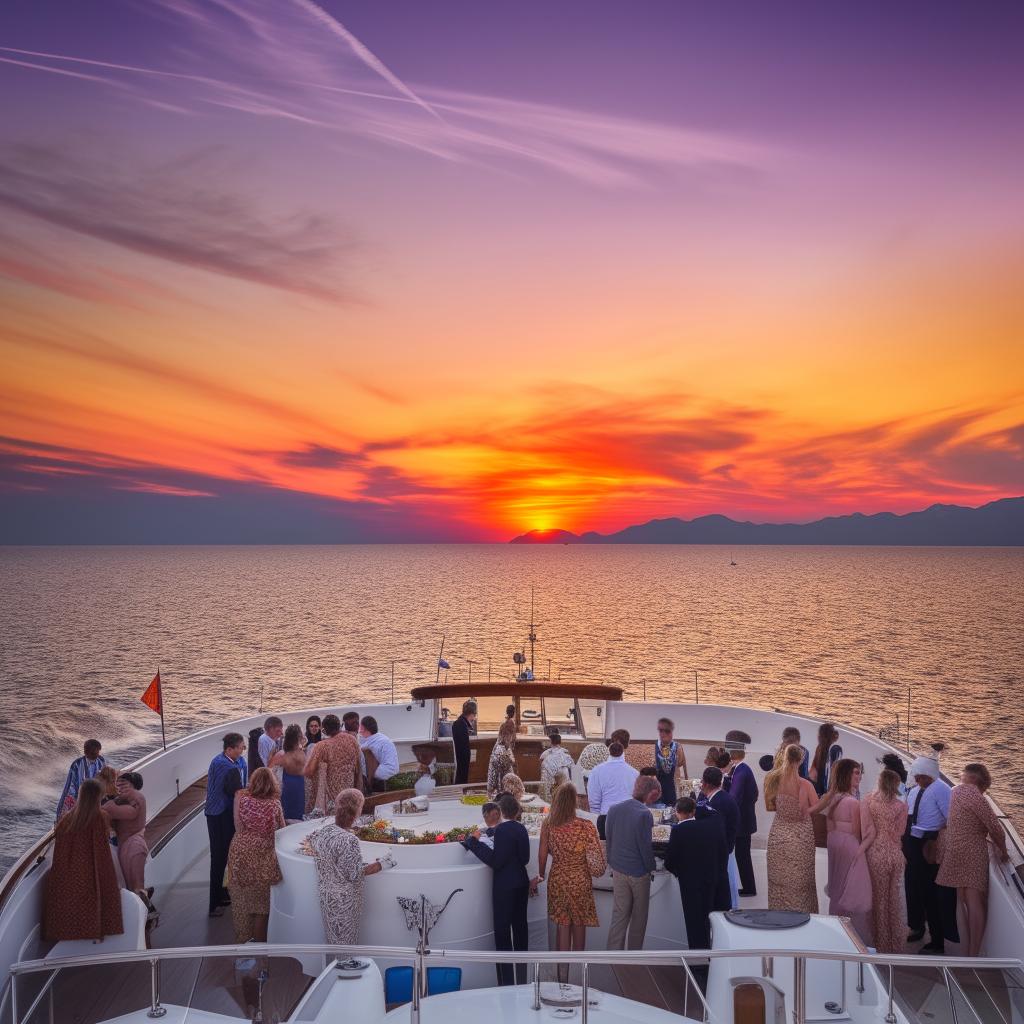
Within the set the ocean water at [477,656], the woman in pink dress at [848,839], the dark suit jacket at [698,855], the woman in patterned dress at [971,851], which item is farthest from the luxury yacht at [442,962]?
the ocean water at [477,656]

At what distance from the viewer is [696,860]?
661 cm

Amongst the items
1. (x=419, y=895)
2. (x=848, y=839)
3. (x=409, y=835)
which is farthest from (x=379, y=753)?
(x=848, y=839)

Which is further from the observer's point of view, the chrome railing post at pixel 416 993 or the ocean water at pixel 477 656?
the ocean water at pixel 477 656

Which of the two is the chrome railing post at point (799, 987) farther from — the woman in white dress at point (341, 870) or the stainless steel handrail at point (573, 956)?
the woman in white dress at point (341, 870)

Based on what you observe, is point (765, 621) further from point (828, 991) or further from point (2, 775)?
point (828, 991)

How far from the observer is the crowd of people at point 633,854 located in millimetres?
6352

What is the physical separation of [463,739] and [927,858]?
5.56 m

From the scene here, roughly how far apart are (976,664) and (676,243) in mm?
38465

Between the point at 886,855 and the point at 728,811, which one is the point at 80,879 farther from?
the point at 886,855

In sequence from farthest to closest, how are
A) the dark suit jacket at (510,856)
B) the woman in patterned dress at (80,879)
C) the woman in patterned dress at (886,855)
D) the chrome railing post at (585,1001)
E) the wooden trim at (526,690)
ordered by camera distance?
the wooden trim at (526,690) < the woman in patterned dress at (886,855) < the dark suit jacket at (510,856) < the woman in patterned dress at (80,879) < the chrome railing post at (585,1001)

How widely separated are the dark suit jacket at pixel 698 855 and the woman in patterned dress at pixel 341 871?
7.79 ft

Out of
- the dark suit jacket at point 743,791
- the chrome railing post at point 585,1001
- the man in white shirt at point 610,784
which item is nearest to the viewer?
the chrome railing post at point 585,1001

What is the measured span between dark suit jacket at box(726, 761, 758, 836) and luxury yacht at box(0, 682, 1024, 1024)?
762 mm

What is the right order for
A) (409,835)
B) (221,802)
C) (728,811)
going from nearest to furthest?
(409,835)
(728,811)
(221,802)
